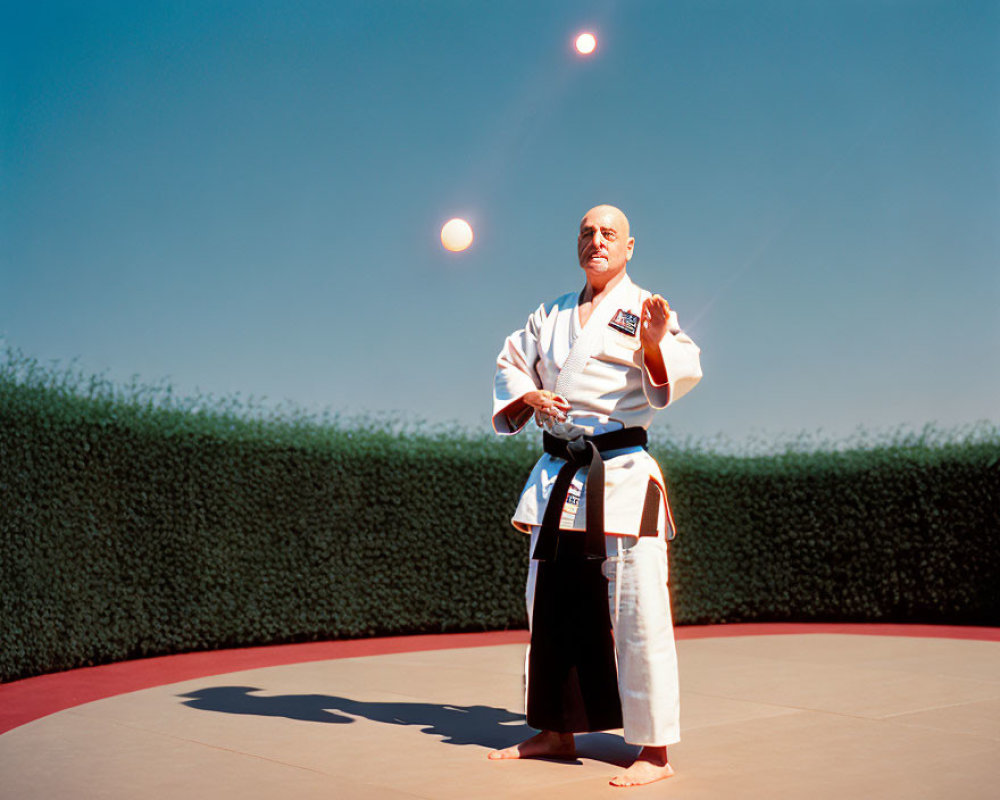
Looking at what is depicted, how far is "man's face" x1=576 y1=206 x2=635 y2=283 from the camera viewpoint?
431 cm

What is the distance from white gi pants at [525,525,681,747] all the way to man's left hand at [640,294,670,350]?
0.78 metres

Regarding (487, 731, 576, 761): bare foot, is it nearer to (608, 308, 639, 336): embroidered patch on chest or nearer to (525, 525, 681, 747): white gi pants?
(525, 525, 681, 747): white gi pants

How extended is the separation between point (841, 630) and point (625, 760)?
265 inches

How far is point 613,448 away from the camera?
4156 mm

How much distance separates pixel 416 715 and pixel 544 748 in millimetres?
1235

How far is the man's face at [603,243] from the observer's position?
14.1 feet

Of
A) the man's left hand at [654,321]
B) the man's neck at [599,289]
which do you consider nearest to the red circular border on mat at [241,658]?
the man's neck at [599,289]

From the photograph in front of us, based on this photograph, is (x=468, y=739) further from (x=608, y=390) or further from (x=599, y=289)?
(x=599, y=289)

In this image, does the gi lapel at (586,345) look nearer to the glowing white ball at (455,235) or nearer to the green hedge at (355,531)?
the glowing white ball at (455,235)

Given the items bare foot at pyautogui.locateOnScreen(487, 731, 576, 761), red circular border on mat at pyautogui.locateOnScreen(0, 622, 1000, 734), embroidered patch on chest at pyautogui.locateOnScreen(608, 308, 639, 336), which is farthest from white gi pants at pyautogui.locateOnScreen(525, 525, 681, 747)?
red circular border on mat at pyautogui.locateOnScreen(0, 622, 1000, 734)

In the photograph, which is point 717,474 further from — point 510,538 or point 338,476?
point 338,476

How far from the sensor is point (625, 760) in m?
4.18

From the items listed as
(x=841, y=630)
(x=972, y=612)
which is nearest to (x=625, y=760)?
(x=841, y=630)

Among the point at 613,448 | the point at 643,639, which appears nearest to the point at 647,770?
the point at 643,639
